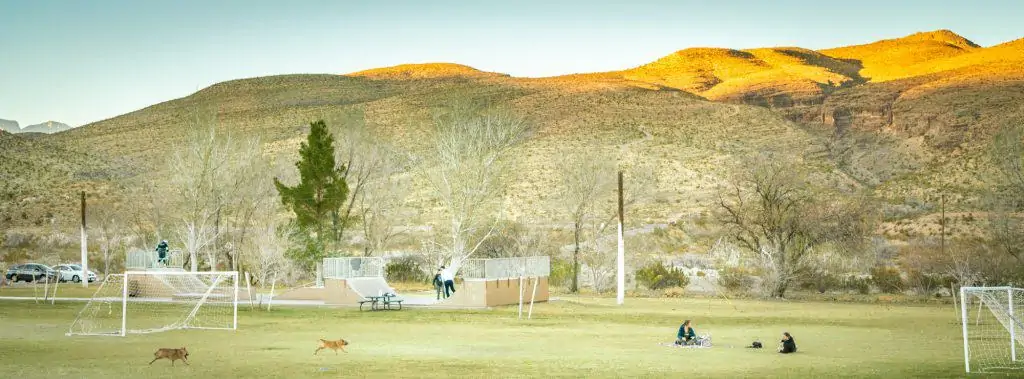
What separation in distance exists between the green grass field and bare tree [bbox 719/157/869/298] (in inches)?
427

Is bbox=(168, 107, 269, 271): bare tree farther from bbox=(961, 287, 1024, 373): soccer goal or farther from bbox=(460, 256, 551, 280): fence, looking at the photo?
bbox=(961, 287, 1024, 373): soccer goal

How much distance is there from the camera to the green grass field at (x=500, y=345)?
19688 millimetres

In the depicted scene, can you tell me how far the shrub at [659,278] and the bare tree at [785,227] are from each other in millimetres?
3991

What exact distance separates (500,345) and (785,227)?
2959 centimetres

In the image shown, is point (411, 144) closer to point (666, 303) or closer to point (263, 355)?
point (666, 303)

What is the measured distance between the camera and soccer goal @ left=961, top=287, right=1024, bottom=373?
19344mm

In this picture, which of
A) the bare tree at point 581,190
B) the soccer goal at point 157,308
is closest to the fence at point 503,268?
the soccer goal at point 157,308

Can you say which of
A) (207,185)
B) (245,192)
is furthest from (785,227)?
(245,192)

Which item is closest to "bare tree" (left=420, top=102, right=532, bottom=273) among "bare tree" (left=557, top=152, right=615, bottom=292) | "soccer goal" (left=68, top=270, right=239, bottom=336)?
"bare tree" (left=557, top=152, right=615, bottom=292)

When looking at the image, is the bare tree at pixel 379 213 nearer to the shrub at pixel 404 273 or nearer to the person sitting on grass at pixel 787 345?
the shrub at pixel 404 273

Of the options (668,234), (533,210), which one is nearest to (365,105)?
(533,210)

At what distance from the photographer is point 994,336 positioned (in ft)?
95.3

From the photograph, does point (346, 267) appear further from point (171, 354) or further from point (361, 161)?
point (171, 354)

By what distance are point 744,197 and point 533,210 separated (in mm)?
17768
